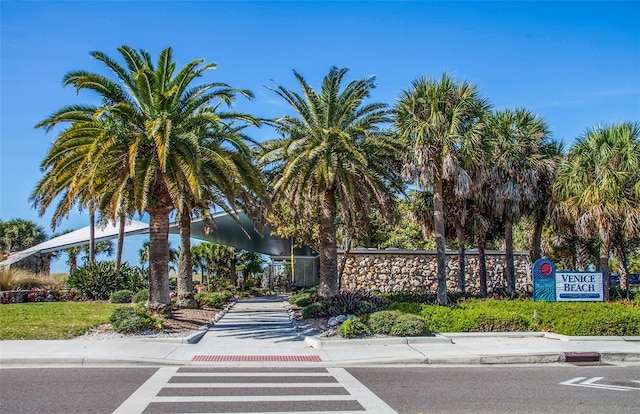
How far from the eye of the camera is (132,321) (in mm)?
15289

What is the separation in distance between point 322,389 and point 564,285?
44.3ft

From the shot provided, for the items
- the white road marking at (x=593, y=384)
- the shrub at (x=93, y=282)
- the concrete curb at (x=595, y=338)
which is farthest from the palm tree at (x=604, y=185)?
the shrub at (x=93, y=282)

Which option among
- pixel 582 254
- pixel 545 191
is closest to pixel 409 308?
pixel 545 191

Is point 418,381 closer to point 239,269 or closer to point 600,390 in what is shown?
point 600,390

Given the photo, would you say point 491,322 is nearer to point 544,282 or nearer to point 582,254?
point 544,282

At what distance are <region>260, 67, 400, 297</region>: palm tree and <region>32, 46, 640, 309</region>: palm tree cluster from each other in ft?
0.19

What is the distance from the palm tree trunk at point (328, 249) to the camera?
21141 millimetres

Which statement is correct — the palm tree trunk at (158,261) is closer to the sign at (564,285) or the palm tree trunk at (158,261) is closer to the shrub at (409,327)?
the shrub at (409,327)

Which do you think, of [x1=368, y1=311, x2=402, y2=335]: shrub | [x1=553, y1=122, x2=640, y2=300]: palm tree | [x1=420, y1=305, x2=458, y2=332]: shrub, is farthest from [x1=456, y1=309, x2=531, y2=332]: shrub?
[x1=553, y1=122, x2=640, y2=300]: palm tree

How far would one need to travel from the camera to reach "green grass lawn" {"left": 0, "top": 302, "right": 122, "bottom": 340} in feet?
49.2

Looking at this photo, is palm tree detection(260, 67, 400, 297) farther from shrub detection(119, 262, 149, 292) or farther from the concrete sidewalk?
shrub detection(119, 262, 149, 292)

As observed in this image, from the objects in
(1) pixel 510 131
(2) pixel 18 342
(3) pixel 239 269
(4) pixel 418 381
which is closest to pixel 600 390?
(4) pixel 418 381

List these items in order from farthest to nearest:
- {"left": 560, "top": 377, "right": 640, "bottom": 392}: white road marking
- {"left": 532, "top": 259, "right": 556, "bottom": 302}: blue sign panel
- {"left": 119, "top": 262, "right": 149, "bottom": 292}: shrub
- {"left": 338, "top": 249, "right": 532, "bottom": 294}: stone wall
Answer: {"left": 338, "top": 249, "right": 532, "bottom": 294}: stone wall
{"left": 119, "top": 262, "right": 149, "bottom": 292}: shrub
{"left": 532, "top": 259, "right": 556, "bottom": 302}: blue sign panel
{"left": 560, "top": 377, "right": 640, "bottom": 392}: white road marking

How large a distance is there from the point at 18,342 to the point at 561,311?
50.4ft
